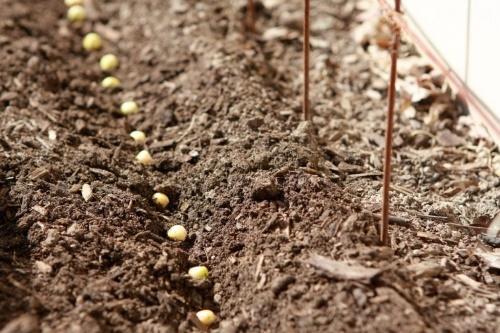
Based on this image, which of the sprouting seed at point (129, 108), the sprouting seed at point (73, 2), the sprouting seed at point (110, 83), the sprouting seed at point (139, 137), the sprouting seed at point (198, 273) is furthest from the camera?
the sprouting seed at point (73, 2)

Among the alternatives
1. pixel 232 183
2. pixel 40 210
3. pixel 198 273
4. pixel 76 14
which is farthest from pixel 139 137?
pixel 76 14

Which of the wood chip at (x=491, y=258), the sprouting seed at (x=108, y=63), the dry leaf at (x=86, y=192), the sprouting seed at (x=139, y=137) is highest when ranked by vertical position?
the sprouting seed at (x=108, y=63)

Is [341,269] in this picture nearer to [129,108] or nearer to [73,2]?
[129,108]

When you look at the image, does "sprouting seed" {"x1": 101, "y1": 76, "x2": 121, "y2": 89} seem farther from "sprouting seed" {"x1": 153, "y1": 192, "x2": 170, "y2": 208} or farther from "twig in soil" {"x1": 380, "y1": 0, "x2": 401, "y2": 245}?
"twig in soil" {"x1": 380, "y1": 0, "x2": 401, "y2": 245}

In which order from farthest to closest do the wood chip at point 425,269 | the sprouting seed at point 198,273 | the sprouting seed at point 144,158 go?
1. the sprouting seed at point 144,158
2. the sprouting seed at point 198,273
3. the wood chip at point 425,269

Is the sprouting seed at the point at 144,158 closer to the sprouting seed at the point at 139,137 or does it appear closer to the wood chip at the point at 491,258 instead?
the sprouting seed at the point at 139,137

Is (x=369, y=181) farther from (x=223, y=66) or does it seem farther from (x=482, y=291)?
(x=223, y=66)

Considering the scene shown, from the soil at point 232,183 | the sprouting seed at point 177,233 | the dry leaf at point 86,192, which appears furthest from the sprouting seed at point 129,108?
the sprouting seed at point 177,233

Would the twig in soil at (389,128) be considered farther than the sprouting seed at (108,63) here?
No

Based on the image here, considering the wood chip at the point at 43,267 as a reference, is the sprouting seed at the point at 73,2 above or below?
above
